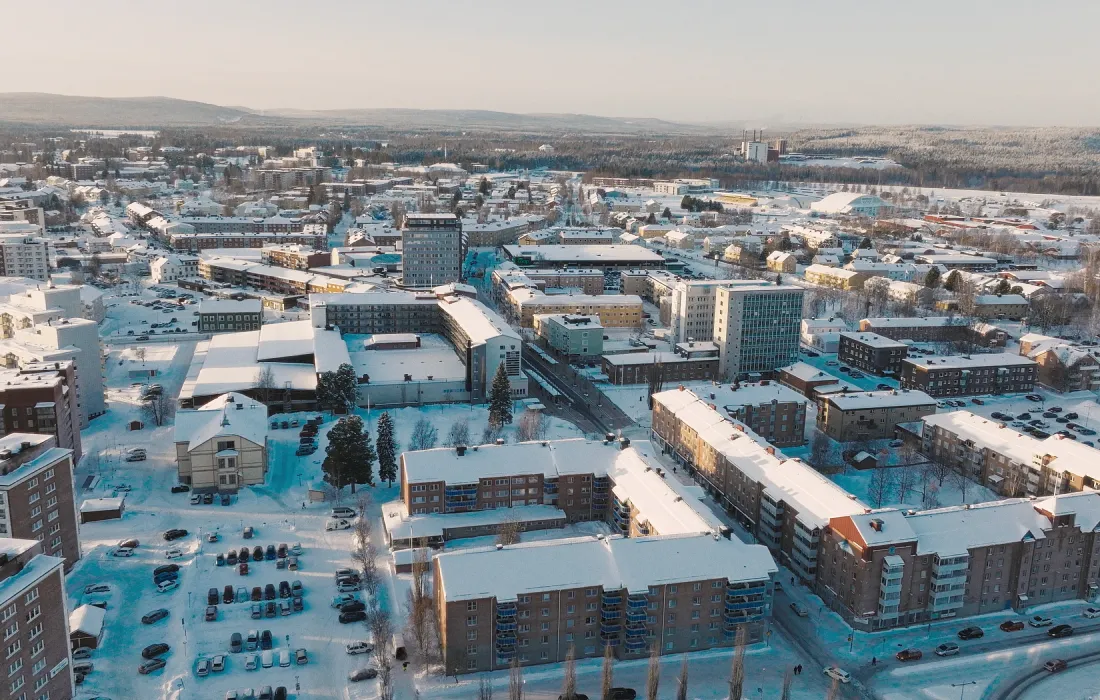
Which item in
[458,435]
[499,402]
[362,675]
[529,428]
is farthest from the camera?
[499,402]

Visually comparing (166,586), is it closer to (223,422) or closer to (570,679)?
(223,422)

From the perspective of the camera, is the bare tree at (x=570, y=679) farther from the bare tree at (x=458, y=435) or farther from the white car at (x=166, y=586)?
the bare tree at (x=458, y=435)

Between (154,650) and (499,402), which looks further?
(499,402)

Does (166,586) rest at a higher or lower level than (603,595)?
lower

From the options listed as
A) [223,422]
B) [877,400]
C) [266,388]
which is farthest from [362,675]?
[877,400]

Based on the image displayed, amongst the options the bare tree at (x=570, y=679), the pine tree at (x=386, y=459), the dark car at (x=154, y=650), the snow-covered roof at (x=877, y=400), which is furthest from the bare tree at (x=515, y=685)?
the snow-covered roof at (x=877, y=400)

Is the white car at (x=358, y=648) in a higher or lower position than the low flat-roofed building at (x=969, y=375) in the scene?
lower

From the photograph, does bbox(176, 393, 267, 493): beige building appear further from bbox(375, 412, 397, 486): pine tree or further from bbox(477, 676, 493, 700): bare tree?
bbox(477, 676, 493, 700): bare tree

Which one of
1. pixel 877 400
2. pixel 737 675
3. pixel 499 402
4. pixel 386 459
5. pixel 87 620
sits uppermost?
pixel 877 400
